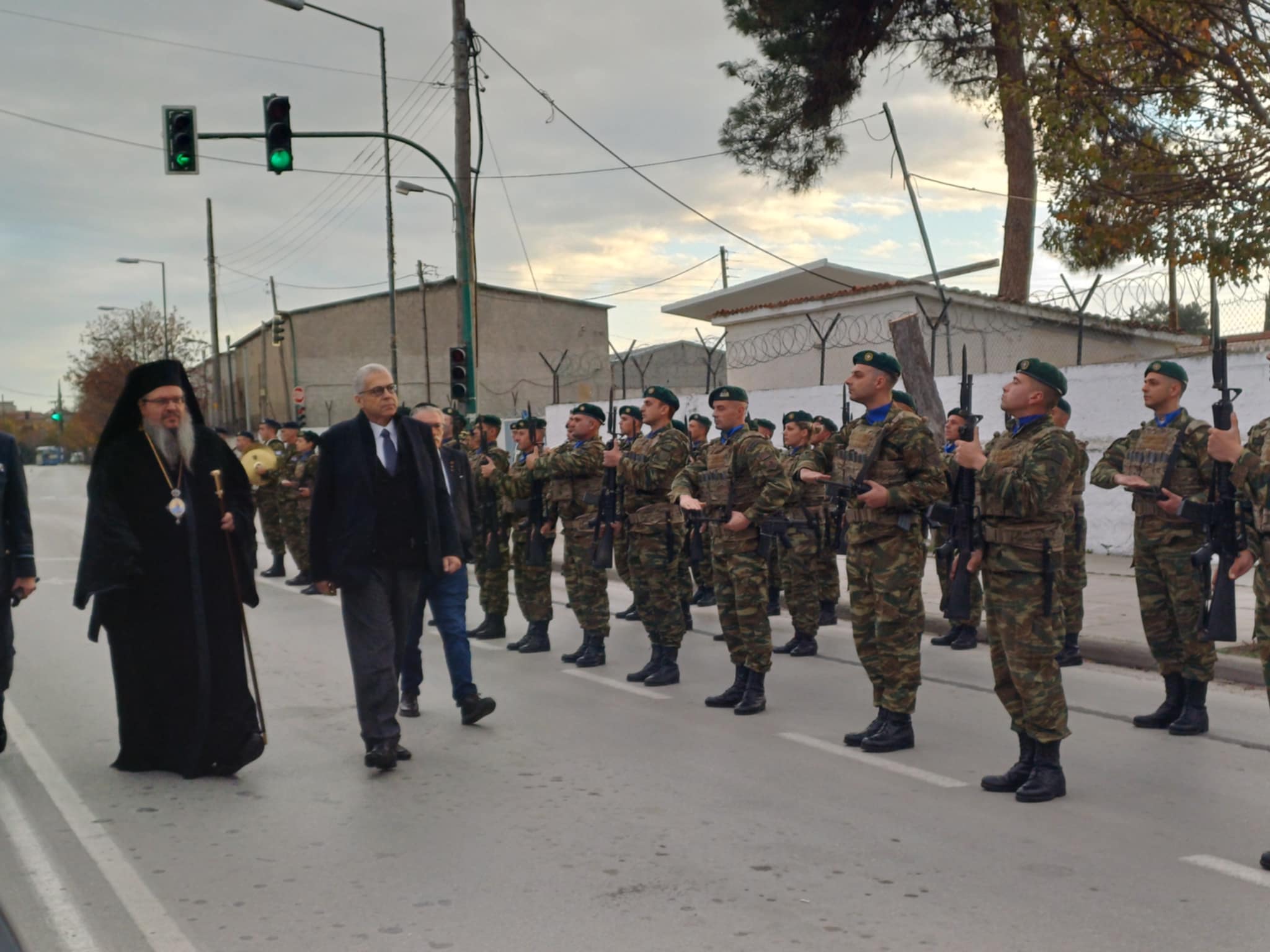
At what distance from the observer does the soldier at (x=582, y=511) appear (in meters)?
8.98

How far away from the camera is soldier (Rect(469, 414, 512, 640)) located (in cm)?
1002

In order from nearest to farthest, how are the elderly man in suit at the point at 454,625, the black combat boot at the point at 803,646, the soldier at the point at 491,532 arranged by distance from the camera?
the elderly man in suit at the point at 454,625, the black combat boot at the point at 803,646, the soldier at the point at 491,532

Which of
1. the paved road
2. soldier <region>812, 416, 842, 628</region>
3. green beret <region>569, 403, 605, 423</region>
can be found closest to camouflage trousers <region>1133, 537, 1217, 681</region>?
→ the paved road

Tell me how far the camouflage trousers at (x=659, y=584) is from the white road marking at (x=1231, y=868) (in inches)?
159

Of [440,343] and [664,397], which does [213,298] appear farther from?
[664,397]

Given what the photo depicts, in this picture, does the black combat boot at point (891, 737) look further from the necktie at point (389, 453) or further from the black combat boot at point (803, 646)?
the black combat boot at point (803, 646)

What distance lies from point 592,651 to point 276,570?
786cm

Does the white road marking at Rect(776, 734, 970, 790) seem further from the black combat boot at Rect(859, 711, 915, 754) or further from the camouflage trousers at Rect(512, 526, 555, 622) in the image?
the camouflage trousers at Rect(512, 526, 555, 622)

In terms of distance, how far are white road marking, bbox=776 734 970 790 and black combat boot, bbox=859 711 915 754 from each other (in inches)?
1.8

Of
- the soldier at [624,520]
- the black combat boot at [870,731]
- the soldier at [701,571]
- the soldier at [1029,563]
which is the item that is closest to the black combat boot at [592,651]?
the soldier at [624,520]

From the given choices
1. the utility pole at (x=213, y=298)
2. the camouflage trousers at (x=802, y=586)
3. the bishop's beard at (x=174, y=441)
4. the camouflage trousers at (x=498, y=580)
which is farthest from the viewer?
the utility pole at (x=213, y=298)

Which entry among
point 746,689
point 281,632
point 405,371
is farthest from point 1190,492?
point 405,371

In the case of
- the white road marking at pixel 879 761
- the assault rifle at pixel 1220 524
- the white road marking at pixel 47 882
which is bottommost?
the white road marking at pixel 879 761

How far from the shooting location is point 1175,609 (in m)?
6.66
